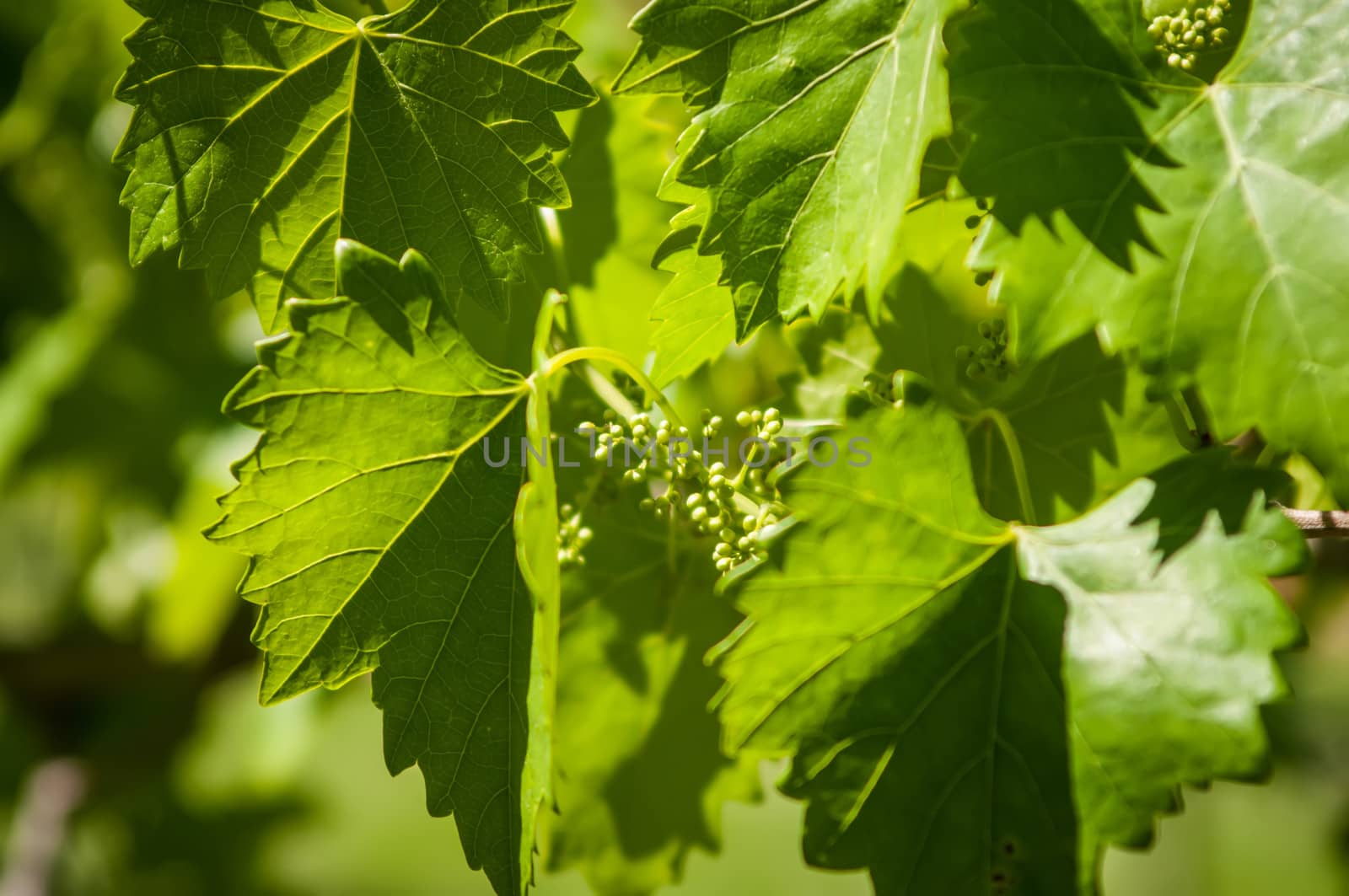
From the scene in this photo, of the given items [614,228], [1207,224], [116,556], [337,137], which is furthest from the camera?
[116,556]

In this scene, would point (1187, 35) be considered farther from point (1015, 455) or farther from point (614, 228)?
point (614, 228)

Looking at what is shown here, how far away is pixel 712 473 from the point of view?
537 mm

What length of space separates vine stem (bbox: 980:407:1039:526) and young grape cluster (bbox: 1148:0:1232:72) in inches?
7.8

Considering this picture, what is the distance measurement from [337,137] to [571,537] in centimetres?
26

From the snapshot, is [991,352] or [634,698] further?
[634,698]

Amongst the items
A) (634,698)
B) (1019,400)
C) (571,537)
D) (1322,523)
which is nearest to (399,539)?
(571,537)

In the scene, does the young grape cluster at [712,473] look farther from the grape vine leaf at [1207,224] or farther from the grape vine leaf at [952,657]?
the grape vine leaf at [1207,224]

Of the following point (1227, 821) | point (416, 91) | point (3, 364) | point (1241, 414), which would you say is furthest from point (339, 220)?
point (1227, 821)

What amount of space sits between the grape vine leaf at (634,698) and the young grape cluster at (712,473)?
9 cm

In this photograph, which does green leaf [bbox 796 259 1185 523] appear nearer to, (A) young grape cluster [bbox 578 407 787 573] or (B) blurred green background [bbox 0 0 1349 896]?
(A) young grape cluster [bbox 578 407 787 573]

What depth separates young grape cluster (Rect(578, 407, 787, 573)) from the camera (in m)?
0.53

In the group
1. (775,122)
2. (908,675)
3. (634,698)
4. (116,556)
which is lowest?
(116,556)

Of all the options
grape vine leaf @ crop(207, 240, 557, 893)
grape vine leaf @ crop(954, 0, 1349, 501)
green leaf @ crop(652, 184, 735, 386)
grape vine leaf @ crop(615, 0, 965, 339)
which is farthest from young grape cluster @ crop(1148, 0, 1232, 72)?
grape vine leaf @ crop(207, 240, 557, 893)

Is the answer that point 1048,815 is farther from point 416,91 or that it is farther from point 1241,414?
point 416,91
